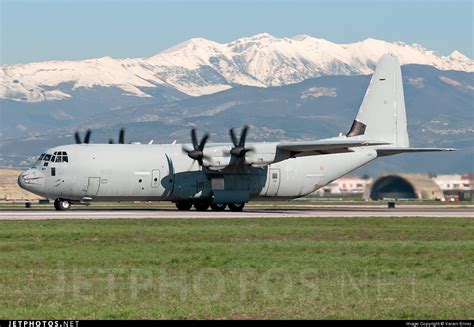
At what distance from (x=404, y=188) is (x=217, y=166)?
52494 millimetres

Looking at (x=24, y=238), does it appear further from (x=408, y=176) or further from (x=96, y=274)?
(x=408, y=176)

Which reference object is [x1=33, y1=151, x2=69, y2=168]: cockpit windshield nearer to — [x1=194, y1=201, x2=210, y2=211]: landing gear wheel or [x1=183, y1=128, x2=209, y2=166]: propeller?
[x1=183, y1=128, x2=209, y2=166]: propeller

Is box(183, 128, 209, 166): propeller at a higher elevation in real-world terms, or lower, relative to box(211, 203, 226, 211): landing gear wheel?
higher

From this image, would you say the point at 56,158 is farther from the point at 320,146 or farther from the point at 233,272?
the point at 233,272

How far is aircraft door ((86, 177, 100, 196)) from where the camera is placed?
60.1 metres

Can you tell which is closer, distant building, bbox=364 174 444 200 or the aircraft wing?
the aircraft wing

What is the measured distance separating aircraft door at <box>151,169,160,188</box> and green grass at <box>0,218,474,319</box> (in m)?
15.5

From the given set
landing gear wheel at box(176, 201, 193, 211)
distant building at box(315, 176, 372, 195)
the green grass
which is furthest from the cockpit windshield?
distant building at box(315, 176, 372, 195)

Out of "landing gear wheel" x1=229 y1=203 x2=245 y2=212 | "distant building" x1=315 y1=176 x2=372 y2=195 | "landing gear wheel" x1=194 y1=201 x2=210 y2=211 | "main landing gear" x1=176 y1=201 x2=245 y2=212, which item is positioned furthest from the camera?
"distant building" x1=315 y1=176 x2=372 y2=195

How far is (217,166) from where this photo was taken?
62.9 meters

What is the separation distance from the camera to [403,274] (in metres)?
28.1

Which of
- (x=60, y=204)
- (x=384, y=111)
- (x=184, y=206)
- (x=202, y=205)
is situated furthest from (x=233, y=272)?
(x=384, y=111)

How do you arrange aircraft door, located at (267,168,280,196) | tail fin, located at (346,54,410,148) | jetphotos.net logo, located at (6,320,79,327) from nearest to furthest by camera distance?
jetphotos.net logo, located at (6,320,79,327)
aircraft door, located at (267,168,280,196)
tail fin, located at (346,54,410,148)

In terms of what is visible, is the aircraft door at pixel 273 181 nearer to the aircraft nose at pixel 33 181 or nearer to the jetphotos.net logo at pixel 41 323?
the aircraft nose at pixel 33 181
